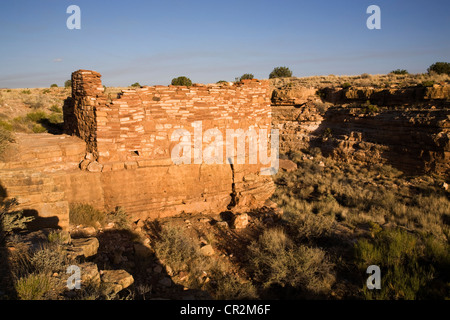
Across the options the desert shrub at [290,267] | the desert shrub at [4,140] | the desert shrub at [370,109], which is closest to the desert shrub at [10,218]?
the desert shrub at [4,140]

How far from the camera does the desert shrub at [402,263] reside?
3.92 m

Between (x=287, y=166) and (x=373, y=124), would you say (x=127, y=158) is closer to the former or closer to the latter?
(x=287, y=166)

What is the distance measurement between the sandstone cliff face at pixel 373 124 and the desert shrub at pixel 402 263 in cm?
862

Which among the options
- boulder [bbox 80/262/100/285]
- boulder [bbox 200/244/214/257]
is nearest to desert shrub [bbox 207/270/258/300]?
boulder [bbox 200/244/214/257]

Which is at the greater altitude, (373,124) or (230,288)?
(373,124)

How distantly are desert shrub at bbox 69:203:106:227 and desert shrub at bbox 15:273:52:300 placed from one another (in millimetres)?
2431

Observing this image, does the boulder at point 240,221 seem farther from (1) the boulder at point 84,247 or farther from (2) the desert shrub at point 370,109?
(2) the desert shrub at point 370,109

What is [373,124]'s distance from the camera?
1462 centimetres

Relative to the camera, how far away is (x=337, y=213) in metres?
8.12

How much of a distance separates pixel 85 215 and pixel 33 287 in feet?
8.73

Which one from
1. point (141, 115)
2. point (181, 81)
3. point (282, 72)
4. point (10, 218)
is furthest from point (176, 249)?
point (282, 72)

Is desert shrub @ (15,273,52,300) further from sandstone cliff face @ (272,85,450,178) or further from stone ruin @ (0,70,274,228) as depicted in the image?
sandstone cliff face @ (272,85,450,178)

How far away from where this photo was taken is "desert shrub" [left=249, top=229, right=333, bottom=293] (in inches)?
171
